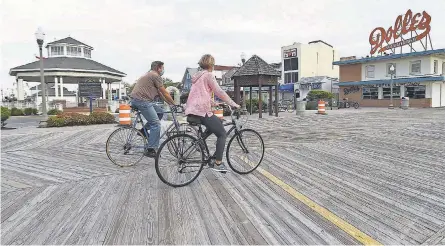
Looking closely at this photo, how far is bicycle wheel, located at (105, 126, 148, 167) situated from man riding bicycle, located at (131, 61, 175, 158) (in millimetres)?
146

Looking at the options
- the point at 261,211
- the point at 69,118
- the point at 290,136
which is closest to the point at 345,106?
the point at 290,136

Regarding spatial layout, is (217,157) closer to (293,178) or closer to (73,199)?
(293,178)

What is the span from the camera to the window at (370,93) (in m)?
36.8

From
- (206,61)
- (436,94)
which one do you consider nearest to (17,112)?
(206,61)

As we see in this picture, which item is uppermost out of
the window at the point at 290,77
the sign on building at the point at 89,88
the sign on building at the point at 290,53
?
the sign on building at the point at 290,53

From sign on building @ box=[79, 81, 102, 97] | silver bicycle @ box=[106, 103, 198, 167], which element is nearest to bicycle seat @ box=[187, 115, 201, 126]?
silver bicycle @ box=[106, 103, 198, 167]

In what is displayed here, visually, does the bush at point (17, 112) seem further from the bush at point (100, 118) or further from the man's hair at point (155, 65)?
the man's hair at point (155, 65)

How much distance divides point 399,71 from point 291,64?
831 inches

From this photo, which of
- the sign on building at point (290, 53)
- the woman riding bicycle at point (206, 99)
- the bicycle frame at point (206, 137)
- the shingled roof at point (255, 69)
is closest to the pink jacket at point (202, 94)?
the woman riding bicycle at point (206, 99)

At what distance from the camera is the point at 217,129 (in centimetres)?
462

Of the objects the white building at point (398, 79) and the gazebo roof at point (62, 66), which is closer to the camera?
the gazebo roof at point (62, 66)

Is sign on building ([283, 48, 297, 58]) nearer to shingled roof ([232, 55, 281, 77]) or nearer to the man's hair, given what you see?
shingled roof ([232, 55, 281, 77])

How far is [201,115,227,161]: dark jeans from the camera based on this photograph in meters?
4.57

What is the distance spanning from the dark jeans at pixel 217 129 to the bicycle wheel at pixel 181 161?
257 mm
